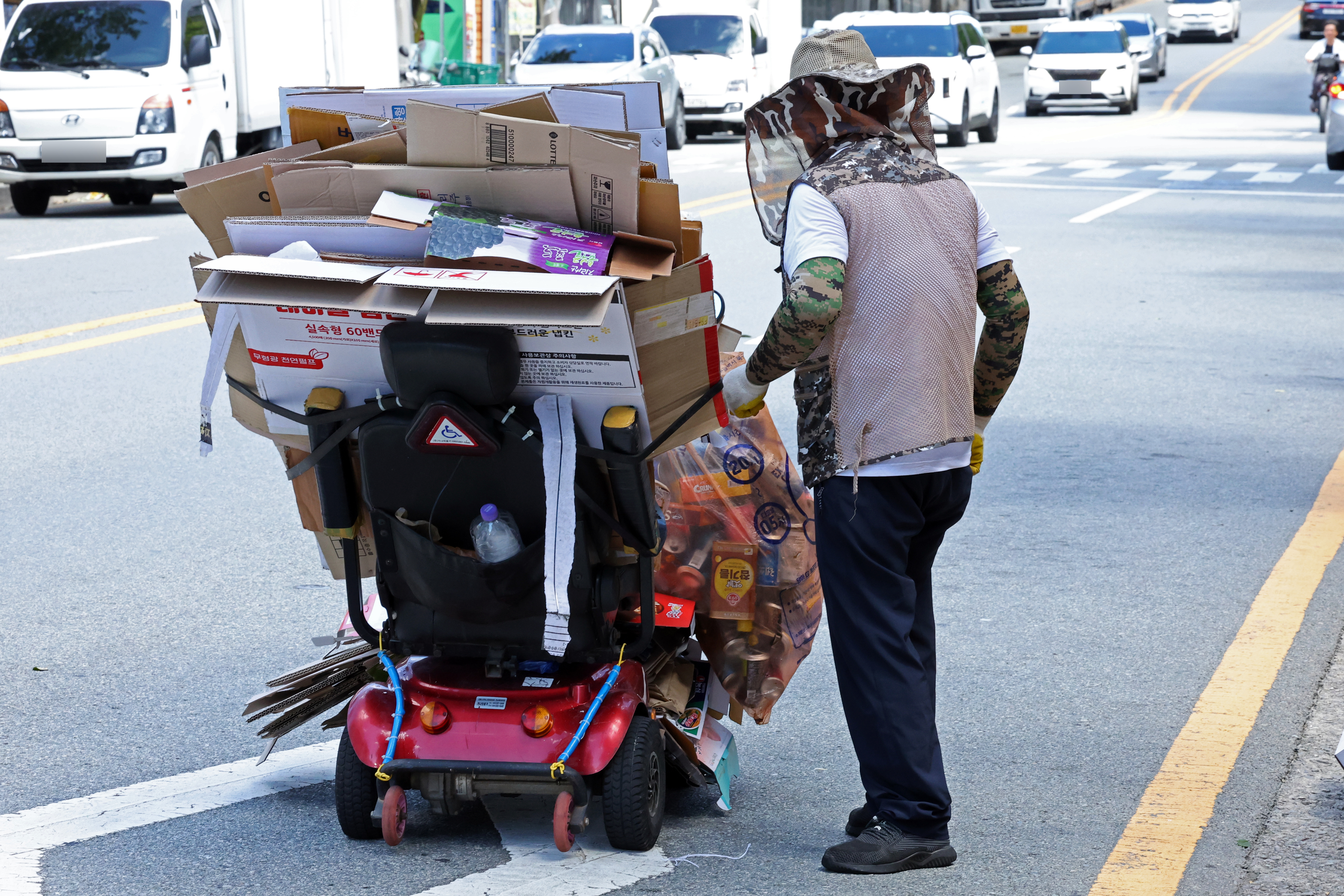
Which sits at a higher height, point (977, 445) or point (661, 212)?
point (661, 212)

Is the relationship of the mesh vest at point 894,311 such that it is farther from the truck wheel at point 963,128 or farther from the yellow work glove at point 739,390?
the truck wheel at point 963,128

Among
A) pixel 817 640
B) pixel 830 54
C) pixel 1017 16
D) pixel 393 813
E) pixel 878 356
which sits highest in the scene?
pixel 1017 16

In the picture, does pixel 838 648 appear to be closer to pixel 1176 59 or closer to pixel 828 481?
pixel 828 481

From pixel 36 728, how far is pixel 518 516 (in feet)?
5.47

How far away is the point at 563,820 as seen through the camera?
Answer: 3.29 m

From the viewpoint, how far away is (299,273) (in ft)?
10.2

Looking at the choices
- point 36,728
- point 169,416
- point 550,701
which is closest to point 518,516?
point 550,701

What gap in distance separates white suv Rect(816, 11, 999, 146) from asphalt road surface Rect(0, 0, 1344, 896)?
13.7 metres

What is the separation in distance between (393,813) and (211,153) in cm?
1477

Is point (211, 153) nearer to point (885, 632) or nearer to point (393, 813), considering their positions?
point (393, 813)

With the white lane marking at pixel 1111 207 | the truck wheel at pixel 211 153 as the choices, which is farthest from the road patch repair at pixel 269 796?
the truck wheel at pixel 211 153

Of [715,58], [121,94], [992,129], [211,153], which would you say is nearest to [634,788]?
[121,94]

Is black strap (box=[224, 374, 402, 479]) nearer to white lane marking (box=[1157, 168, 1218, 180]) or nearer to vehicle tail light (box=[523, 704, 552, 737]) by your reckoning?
vehicle tail light (box=[523, 704, 552, 737])

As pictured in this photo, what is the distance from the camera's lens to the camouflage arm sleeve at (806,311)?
3.15 meters
